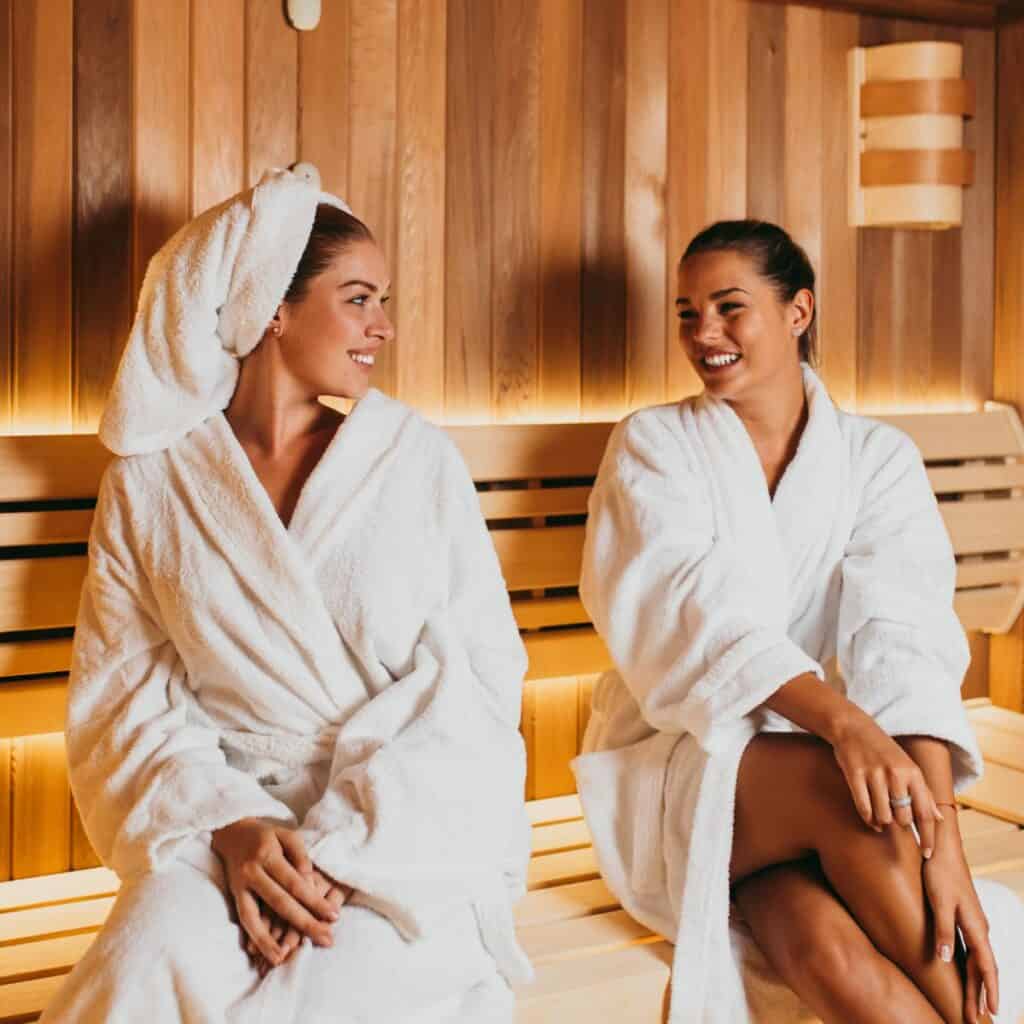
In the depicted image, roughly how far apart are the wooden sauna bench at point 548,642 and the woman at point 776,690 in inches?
4.9

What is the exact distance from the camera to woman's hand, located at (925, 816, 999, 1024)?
72.7 inches

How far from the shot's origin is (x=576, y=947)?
2121 millimetres

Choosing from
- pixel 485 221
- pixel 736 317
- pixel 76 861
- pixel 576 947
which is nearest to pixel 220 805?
pixel 576 947

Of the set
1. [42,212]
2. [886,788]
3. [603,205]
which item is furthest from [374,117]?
[886,788]

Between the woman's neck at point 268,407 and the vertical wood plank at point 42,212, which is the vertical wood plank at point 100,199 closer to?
the vertical wood plank at point 42,212

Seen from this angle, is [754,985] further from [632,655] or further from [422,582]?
[422,582]

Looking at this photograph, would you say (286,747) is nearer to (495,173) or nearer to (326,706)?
(326,706)

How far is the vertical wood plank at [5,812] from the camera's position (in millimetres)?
2395

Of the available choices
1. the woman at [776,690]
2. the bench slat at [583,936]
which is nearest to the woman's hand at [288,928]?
the bench slat at [583,936]

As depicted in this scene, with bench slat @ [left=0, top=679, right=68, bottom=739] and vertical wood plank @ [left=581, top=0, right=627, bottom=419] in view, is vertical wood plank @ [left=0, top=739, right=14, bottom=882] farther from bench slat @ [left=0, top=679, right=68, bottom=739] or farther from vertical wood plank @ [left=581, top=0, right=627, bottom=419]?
vertical wood plank @ [left=581, top=0, right=627, bottom=419]

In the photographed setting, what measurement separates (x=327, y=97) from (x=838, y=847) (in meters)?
1.53

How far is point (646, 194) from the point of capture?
115 inches

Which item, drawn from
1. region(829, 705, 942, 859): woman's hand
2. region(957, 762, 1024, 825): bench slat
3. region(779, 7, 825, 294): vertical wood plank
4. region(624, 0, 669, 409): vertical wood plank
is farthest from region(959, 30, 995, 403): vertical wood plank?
region(829, 705, 942, 859): woman's hand

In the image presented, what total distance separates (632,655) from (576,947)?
0.44 metres
